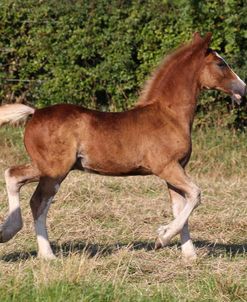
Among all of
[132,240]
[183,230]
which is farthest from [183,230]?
[132,240]

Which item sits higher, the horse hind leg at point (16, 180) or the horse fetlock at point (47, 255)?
the horse hind leg at point (16, 180)

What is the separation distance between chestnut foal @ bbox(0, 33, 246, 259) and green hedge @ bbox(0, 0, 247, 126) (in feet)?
20.1

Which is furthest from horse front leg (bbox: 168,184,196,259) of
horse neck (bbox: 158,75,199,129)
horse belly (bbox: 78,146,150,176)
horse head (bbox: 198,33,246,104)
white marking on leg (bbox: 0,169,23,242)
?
white marking on leg (bbox: 0,169,23,242)

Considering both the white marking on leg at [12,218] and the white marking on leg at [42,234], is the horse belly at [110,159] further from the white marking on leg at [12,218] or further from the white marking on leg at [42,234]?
the white marking on leg at [12,218]

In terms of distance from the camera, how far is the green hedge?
15.0 m

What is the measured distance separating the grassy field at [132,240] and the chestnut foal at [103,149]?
0.42 meters

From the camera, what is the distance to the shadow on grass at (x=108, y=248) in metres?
8.63

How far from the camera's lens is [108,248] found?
29.8 ft

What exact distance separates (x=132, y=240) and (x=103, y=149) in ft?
4.58

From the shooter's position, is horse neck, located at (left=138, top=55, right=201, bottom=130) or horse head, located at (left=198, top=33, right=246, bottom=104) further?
horse head, located at (left=198, top=33, right=246, bottom=104)

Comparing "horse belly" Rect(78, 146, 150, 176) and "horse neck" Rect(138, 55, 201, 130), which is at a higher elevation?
"horse neck" Rect(138, 55, 201, 130)

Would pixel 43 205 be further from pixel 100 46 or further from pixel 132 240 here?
pixel 100 46

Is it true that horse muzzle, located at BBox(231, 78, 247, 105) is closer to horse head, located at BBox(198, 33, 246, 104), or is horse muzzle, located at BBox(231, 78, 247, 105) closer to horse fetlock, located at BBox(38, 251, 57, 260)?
horse head, located at BBox(198, 33, 246, 104)

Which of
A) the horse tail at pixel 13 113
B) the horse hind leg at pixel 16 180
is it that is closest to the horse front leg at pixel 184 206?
the horse hind leg at pixel 16 180
